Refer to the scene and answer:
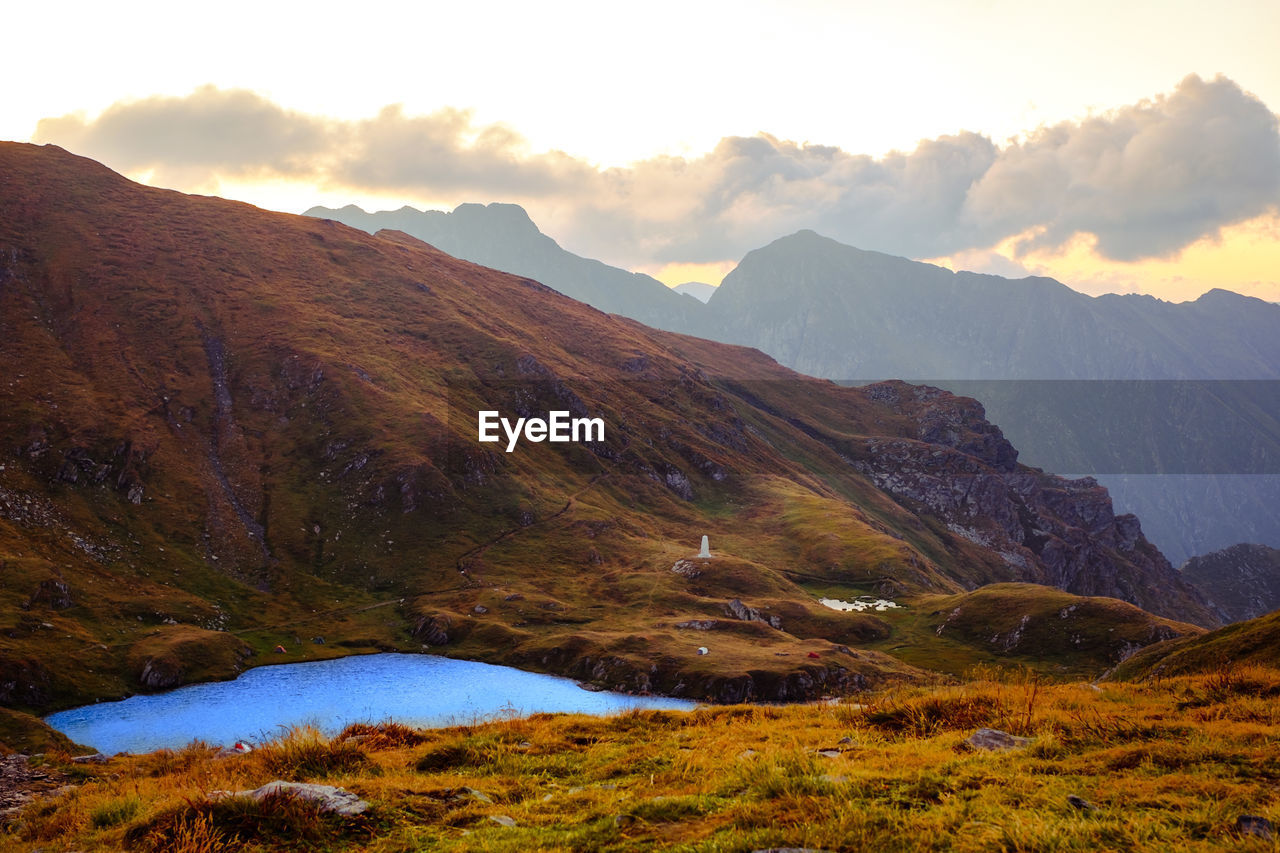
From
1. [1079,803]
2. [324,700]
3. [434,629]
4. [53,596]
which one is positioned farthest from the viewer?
[434,629]

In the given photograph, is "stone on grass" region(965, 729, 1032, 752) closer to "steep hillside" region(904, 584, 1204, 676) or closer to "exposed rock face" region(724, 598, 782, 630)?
"exposed rock face" region(724, 598, 782, 630)

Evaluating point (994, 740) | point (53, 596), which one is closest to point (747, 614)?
point (53, 596)

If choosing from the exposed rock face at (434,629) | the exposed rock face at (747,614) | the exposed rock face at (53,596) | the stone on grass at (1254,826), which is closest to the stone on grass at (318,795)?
the stone on grass at (1254,826)

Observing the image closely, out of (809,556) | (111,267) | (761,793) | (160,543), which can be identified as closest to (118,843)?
(761,793)

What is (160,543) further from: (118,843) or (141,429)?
(118,843)

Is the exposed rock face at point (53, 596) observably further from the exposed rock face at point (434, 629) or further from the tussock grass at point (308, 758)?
the tussock grass at point (308, 758)

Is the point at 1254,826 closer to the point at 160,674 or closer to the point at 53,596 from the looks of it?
the point at 160,674
